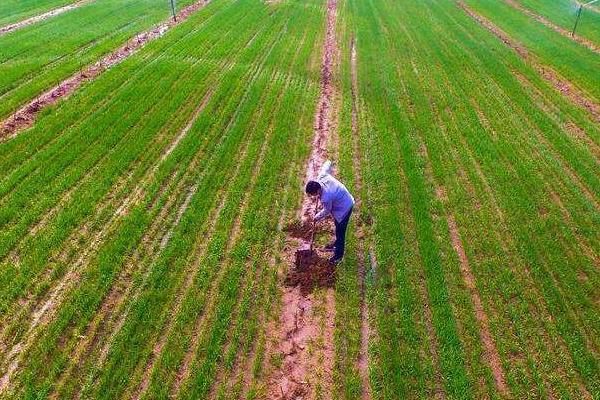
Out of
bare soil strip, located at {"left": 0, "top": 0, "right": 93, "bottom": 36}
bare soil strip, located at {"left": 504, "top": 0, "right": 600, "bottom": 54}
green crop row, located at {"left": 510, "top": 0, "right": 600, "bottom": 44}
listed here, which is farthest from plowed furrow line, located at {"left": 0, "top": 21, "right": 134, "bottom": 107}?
green crop row, located at {"left": 510, "top": 0, "right": 600, "bottom": 44}

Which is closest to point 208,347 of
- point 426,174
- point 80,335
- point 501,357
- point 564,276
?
point 80,335

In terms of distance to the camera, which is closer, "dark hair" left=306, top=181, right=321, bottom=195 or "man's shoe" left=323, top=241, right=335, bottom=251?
"dark hair" left=306, top=181, right=321, bottom=195

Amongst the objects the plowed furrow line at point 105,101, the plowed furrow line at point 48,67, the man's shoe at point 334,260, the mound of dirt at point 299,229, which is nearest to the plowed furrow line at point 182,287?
the mound of dirt at point 299,229

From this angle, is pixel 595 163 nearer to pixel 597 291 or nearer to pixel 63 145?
pixel 597 291

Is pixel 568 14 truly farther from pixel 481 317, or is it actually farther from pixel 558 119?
pixel 481 317

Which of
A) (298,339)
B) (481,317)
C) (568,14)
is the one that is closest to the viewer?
(298,339)

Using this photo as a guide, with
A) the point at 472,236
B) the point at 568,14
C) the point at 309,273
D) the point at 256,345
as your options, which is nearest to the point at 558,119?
the point at 472,236

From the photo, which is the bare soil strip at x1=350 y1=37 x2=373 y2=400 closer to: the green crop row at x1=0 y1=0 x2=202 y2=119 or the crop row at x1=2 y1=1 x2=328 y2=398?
the crop row at x1=2 y1=1 x2=328 y2=398

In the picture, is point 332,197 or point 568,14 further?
point 568,14
